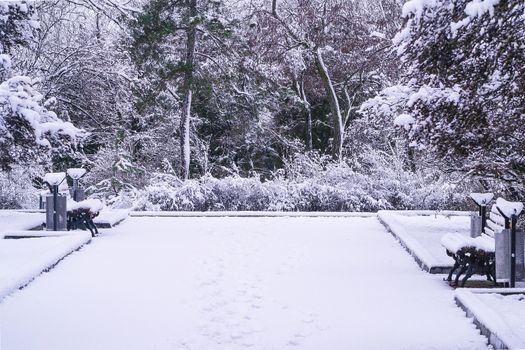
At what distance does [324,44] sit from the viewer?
22.0 meters

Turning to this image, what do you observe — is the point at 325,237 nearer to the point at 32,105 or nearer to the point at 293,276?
the point at 293,276

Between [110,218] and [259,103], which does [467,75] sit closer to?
[110,218]

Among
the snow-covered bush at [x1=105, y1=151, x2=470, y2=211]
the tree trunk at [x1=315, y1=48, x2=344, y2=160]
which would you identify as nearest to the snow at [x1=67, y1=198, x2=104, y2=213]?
the snow-covered bush at [x1=105, y1=151, x2=470, y2=211]

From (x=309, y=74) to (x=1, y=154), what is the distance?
16.3 meters

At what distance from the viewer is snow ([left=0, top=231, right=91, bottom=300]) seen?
675 centimetres

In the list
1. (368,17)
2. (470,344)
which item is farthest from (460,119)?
(368,17)

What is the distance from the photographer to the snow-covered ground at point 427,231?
8.08 metres

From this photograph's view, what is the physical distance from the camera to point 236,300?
6230 mm

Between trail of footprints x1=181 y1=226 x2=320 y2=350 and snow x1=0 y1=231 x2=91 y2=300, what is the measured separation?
203cm

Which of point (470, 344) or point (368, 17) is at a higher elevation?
point (368, 17)

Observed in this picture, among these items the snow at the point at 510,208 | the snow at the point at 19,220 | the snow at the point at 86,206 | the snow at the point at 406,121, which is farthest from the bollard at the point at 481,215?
the snow at the point at 19,220

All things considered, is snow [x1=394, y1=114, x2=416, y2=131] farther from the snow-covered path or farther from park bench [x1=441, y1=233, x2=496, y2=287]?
park bench [x1=441, y1=233, x2=496, y2=287]

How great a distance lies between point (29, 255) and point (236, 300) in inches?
→ 150

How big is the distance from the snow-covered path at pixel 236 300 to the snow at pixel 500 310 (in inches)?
6.6
